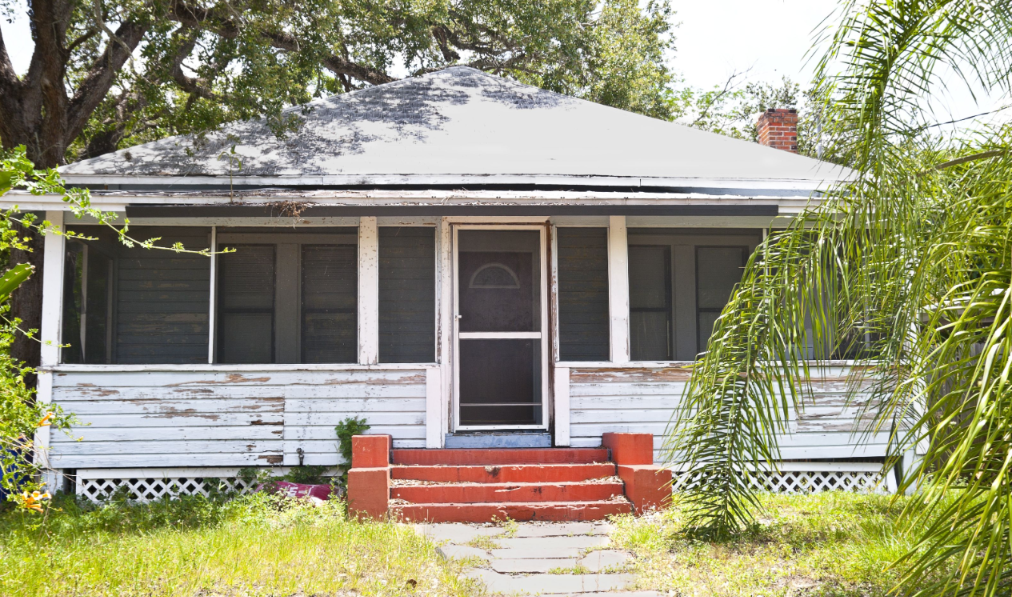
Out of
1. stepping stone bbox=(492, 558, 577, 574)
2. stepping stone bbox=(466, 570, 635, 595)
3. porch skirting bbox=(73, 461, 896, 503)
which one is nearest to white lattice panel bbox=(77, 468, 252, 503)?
porch skirting bbox=(73, 461, 896, 503)

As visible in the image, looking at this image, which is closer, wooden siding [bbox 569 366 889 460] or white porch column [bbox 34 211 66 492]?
white porch column [bbox 34 211 66 492]

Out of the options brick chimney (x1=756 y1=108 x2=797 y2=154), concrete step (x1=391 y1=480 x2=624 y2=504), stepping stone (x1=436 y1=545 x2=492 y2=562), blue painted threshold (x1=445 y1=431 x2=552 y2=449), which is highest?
brick chimney (x1=756 y1=108 x2=797 y2=154)

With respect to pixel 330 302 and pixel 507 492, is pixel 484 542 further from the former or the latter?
pixel 330 302

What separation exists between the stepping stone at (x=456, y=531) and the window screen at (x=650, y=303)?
3.65 meters

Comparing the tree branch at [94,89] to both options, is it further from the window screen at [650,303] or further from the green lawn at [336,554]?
the window screen at [650,303]

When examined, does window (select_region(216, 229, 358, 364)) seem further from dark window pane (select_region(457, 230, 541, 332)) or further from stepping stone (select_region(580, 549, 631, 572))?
stepping stone (select_region(580, 549, 631, 572))

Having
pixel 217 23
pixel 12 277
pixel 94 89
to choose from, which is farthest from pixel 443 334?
pixel 94 89

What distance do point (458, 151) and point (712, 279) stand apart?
11.9ft

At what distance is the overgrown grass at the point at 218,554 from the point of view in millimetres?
4781

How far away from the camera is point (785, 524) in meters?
6.36

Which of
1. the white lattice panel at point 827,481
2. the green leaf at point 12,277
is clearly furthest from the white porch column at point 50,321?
the white lattice panel at point 827,481

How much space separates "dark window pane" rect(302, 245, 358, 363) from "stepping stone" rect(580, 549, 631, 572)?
13.7ft

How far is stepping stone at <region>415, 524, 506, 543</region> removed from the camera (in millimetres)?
6295

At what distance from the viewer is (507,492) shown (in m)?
7.20
